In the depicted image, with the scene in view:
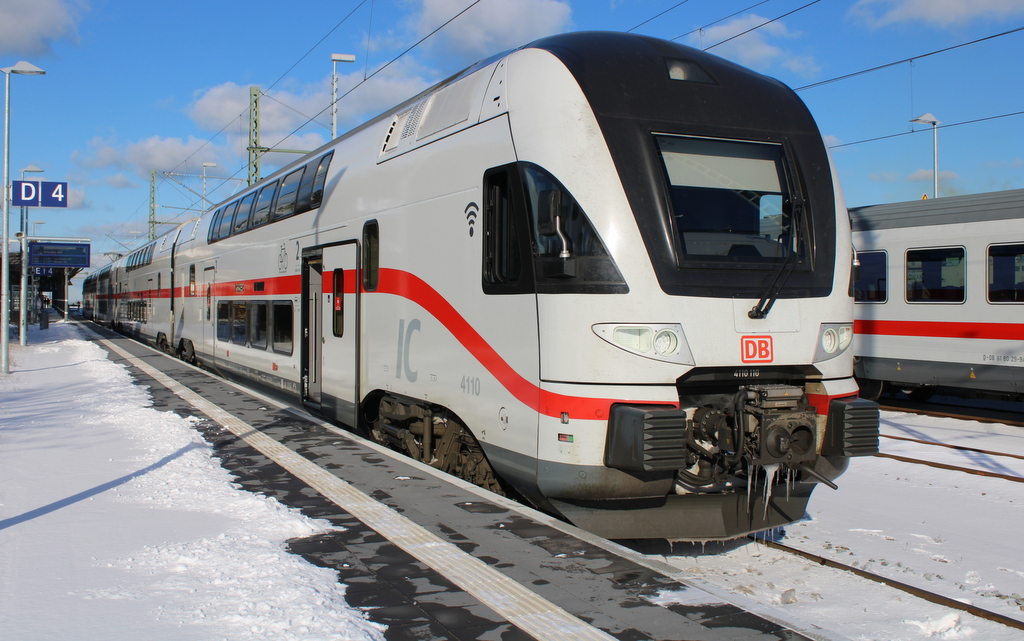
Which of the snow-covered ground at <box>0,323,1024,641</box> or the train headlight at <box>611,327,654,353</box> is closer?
the snow-covered ground at <box>0,323,1024,641</box>

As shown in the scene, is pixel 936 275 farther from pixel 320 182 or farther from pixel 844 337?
pixel 320 182

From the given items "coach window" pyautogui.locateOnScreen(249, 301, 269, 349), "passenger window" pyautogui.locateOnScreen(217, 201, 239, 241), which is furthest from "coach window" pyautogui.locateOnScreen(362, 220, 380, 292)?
"passenger window" pyautogui.locateOnScreen(217, 201, 239, 241)

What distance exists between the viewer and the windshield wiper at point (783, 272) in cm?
519

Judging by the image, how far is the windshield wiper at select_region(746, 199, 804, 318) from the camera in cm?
519

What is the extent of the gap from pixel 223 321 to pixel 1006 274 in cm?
1332

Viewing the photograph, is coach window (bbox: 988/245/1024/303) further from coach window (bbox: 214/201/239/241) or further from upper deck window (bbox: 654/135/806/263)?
coach window (bbox: 214/201/239/241)

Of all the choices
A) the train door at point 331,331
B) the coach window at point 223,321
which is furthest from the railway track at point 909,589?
the coach window at point 223,321

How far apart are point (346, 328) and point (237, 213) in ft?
22.0

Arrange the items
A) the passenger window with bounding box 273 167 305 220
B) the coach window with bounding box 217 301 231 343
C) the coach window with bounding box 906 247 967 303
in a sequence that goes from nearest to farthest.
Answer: the passenger window with bounding box 273 167 305 220 → the coach window with bounding box 906 247 967 303 → the coach window with bounding box 217 301 231 343

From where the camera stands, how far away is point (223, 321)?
15.3 metres

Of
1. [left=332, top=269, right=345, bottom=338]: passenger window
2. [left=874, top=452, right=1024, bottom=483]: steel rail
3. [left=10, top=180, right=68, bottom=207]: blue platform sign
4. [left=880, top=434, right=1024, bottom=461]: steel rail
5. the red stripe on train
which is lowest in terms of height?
[left=880, top=434, right=1024, bottom=461]: steel rail

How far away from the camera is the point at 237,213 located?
560 inches

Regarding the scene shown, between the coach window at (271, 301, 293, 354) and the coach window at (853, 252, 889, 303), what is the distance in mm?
9324

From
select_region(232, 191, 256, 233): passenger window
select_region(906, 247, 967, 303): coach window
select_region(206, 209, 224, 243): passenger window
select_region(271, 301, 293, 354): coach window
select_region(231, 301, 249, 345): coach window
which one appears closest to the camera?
select_region(271, 301, 293, 354): coach window
